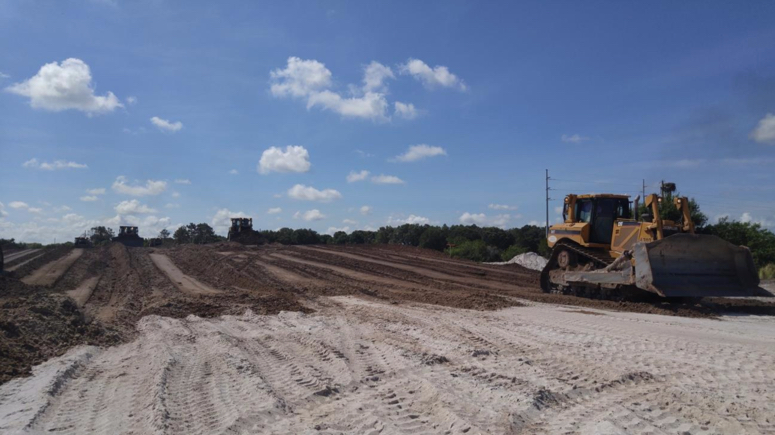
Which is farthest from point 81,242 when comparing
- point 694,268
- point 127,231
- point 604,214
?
point 694,268

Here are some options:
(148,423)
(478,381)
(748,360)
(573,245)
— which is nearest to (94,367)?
(148,423)

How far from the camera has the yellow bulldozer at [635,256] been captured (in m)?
11.3

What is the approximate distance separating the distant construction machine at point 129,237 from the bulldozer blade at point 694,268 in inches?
1821

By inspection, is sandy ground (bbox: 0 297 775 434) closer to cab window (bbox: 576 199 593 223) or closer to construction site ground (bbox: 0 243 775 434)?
construction site ground (bbox: 0 243 775 434)

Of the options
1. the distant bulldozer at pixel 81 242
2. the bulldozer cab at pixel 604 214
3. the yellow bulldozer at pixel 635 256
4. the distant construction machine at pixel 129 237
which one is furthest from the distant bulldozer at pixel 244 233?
the bulldozer cab at pixel 604 214

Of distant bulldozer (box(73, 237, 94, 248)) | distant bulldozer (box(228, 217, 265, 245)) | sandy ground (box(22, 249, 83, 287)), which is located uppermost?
distant bulldozer (box(228, 217, 265, 245))

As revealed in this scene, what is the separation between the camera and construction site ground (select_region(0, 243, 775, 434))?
4.40 meters

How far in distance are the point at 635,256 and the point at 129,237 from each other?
46868mm

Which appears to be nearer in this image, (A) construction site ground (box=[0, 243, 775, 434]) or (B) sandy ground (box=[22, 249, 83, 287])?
(A) construction site ground (box=[0, 243, 775, 434])

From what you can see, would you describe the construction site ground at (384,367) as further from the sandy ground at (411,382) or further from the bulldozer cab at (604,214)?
the bulldozer cab at (604,214)

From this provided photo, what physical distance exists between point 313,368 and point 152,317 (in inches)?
228

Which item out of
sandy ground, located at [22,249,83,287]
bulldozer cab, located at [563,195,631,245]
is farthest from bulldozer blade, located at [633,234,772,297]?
sandy ground, located at [22,249,83,287]

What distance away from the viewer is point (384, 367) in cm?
599

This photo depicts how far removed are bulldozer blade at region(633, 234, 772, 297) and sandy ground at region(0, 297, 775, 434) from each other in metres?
2.40
